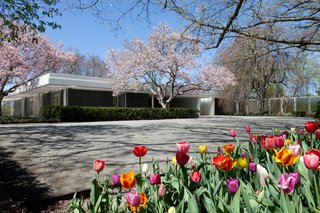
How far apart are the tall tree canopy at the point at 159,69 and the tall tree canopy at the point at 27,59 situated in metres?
5.14

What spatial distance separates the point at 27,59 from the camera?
77.1ft

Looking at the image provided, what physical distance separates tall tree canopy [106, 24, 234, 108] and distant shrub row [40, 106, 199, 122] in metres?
1.72

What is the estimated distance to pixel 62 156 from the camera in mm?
→ 5145

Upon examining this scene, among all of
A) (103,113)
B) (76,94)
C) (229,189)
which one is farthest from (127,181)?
(76,94)

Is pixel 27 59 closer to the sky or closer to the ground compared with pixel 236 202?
closer to the sky

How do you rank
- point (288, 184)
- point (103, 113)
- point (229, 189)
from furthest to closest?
point (103, 113) → point (229, 189) → point (288, 184)

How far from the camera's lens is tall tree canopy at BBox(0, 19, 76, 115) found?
21.5 meters

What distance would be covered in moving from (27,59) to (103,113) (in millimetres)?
8699

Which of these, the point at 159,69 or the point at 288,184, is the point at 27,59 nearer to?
the point at 159,69

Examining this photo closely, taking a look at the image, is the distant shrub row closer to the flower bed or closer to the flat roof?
the flat roof

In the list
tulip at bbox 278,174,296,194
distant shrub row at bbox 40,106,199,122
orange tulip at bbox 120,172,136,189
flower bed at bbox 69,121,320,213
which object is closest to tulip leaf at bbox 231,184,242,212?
flower bed at bbox 69,121,320,213

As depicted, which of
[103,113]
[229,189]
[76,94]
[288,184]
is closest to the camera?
[288,184]

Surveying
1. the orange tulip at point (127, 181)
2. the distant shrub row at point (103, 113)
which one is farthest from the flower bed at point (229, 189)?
the distant shrub row at point (103, 113)

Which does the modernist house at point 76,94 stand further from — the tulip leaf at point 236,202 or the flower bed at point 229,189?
the tulip leaf at point 236,202
